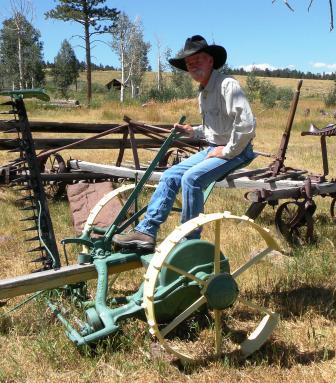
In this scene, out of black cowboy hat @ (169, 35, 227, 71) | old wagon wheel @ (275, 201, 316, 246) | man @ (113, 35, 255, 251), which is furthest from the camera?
old wagon wheel @ (275, 201, 316, 246)

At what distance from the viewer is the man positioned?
3.41 m

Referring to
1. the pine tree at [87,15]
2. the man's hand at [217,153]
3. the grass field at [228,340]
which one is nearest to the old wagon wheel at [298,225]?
the grass field at [228,340]

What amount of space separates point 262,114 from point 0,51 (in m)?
39.5

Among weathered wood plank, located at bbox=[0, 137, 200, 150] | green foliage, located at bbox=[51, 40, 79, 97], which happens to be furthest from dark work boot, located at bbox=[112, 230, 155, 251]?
green foliage, located at bbox=[51, 40, 79, 97]

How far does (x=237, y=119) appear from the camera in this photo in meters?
3.43

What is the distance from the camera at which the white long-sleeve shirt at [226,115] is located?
11.2 feet

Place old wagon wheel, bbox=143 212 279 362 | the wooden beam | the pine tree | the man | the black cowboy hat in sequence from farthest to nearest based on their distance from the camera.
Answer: the pine tree, the black cowboy hat, the man, the wooden beam, old wagon wheel, bbox=143 212 279 362

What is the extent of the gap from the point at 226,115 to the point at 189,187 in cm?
63

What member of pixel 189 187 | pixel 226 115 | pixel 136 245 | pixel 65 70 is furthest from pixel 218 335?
pixel 65 70

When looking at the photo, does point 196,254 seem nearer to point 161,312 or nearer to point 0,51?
point 161,312

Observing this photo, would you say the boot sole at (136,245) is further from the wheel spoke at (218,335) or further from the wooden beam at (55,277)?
the wheel spoke at (218,335)

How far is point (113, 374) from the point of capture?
280cm

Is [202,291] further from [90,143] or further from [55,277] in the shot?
[90,143]

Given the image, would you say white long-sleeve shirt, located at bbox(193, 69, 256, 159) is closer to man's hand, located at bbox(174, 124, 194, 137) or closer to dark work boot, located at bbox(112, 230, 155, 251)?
man's hand, located at bbox(174, 124, 194, 137)
